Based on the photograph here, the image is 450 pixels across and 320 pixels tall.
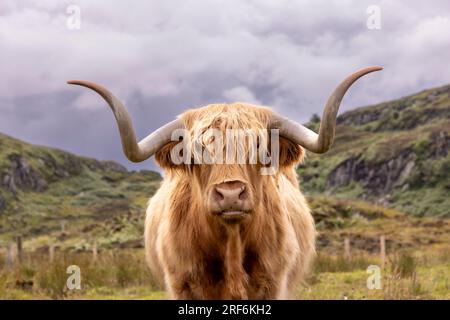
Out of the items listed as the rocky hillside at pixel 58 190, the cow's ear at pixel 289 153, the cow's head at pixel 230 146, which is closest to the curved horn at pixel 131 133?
the cow's head at pixel 230 146

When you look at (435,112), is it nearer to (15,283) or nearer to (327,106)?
(15,283)

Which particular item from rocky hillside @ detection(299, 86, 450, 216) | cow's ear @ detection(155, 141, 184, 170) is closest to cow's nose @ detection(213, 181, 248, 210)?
cow's ear @ detection(155, 141, 184, 170)

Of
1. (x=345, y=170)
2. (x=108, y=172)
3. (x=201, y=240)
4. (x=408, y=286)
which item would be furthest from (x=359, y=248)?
(x=108, y=172)

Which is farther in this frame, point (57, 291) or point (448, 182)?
point (448, 182)

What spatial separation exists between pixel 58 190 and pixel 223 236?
77.8 m

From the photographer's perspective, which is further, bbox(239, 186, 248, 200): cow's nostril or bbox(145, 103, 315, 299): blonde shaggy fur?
bbox(145, 103, 315, 299): blonde shaggy fur

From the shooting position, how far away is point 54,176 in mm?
83875

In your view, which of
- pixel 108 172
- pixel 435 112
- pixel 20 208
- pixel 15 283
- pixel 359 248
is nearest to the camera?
pixel 15 283

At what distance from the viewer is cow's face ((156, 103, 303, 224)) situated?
4.60 meters

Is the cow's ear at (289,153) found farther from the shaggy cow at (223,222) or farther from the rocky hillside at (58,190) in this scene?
the rocky hillside at (58,190)

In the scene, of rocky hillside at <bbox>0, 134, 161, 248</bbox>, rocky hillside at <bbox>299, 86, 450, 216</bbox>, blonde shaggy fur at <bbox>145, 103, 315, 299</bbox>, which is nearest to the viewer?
blonde shaggy fur at <bbox>145, 103, 315, 299</bbox>

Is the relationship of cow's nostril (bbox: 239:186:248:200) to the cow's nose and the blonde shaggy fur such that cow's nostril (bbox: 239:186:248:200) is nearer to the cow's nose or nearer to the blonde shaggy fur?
the cow's nose

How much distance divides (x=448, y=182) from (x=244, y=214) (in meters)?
50.6

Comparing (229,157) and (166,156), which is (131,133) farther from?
(229,157)
